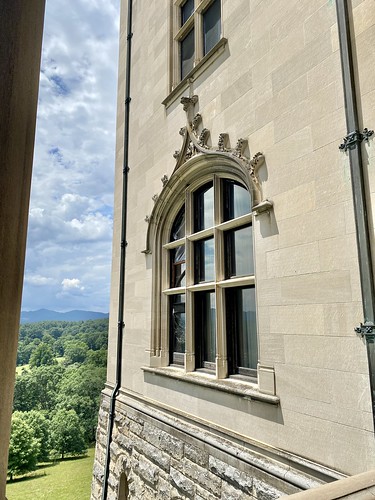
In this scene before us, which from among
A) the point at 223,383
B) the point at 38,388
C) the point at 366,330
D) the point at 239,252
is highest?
the point at 239,252

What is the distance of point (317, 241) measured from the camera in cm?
257

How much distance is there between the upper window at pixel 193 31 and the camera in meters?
4.40

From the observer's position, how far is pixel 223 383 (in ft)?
10.7

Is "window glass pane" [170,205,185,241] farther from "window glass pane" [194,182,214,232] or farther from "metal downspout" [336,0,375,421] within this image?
"metal downspout" [336,0,375,421]

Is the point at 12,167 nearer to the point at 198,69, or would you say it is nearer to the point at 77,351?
the point at 198,69

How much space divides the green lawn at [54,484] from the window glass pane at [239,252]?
15.0m

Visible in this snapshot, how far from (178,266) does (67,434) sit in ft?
92.7

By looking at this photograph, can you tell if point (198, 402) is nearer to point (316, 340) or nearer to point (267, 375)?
point (267, 375)

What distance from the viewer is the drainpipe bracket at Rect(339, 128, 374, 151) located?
2.33 metres

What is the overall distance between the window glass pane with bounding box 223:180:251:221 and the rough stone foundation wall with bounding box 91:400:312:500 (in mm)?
2294

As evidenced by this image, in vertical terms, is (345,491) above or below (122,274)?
below

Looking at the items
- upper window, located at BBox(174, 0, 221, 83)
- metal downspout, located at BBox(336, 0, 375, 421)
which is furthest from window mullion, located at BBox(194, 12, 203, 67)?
metal downspout, located at BBox(336, 0, 375, 421)

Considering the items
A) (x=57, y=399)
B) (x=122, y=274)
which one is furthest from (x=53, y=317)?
(x=122, y=274)

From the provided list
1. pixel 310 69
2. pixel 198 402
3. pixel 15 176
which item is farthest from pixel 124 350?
pixel 15 176
